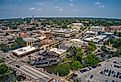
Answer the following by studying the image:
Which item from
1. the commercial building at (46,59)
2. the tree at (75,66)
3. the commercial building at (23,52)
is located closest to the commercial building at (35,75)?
the commercial building at (46,59)

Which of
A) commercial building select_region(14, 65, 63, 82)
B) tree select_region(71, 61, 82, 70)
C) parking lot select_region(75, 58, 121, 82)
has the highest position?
tree select_region(71, 61, 82, 70)

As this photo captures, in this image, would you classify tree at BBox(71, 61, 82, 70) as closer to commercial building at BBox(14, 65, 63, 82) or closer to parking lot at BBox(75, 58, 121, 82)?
parking lot at BBox(75, 58, 121, 82)

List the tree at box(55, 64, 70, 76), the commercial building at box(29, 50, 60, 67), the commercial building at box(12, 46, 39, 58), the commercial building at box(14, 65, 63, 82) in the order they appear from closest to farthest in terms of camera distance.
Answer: the commercial building at box(14, 65, 63, 82)
the tree at box(55, 64, 70, 76)
the commercial building at box(29, 50, 60, 67)
the commercial building at box(12, 46, 39, 58)

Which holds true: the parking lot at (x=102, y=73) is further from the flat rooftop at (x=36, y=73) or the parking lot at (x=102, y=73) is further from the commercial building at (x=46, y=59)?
the commercial building at (x=46, y=59)

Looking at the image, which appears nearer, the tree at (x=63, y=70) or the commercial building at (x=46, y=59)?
the tree at (x=63, y=70)

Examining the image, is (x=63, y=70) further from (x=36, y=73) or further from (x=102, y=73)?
(x=102, y=73)

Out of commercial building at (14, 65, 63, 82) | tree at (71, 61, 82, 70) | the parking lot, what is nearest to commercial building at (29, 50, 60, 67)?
commercial building at (14, 65, 63, 82)

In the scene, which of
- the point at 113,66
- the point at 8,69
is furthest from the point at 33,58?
the point at 113,66

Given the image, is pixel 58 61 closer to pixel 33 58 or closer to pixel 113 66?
pixel 33 58

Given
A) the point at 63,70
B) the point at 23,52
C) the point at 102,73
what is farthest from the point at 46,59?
the point at 102,73
